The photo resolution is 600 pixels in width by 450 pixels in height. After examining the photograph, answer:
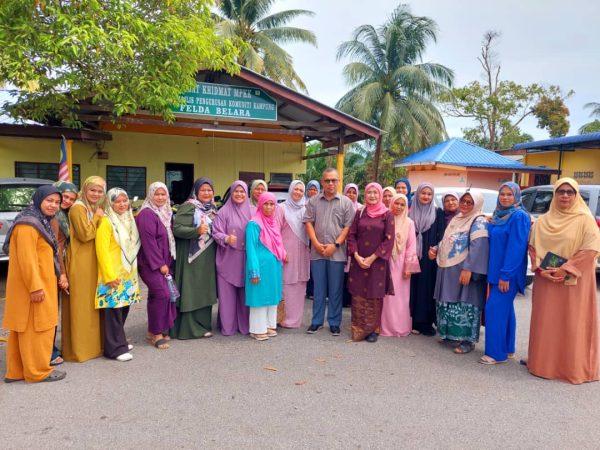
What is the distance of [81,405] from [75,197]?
1.92 metres

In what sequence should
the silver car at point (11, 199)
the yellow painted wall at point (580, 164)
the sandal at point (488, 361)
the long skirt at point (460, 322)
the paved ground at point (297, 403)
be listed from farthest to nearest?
1. the yellow painted wall at point (580, 164)
2. the silver car at point (11, 199)
3. the long skirt at point (460, 322)
4. the sandal at point (488, 361)
5. the paved ground at point (297, 403)

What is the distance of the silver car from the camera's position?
6.67 metres

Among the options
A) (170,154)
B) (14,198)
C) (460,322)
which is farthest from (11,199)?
(460,322)

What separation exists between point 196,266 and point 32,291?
5.17ft

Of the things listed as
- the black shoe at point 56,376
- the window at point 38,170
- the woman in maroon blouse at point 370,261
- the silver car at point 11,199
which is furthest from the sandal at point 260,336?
the window at point 38,170

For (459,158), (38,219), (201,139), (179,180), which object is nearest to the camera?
(38,219)

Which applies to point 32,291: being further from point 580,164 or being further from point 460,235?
point 580,164

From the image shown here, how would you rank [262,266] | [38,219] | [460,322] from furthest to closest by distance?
[262,266], [460,322], [38,219]

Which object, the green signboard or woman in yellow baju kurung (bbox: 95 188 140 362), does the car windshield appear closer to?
the green signboard

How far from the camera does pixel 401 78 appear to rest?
18.2 m

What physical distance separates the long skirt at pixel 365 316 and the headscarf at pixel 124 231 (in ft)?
7.36

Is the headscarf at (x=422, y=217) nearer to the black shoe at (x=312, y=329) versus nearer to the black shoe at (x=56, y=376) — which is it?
the black shoe at (x=312, y=329)

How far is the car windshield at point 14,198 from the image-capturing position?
272 inches

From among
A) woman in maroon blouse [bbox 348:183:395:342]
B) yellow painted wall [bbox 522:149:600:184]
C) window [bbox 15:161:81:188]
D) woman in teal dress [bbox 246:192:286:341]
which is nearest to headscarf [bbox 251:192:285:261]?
woman in teal dress [bbox 246:192:286:341]
